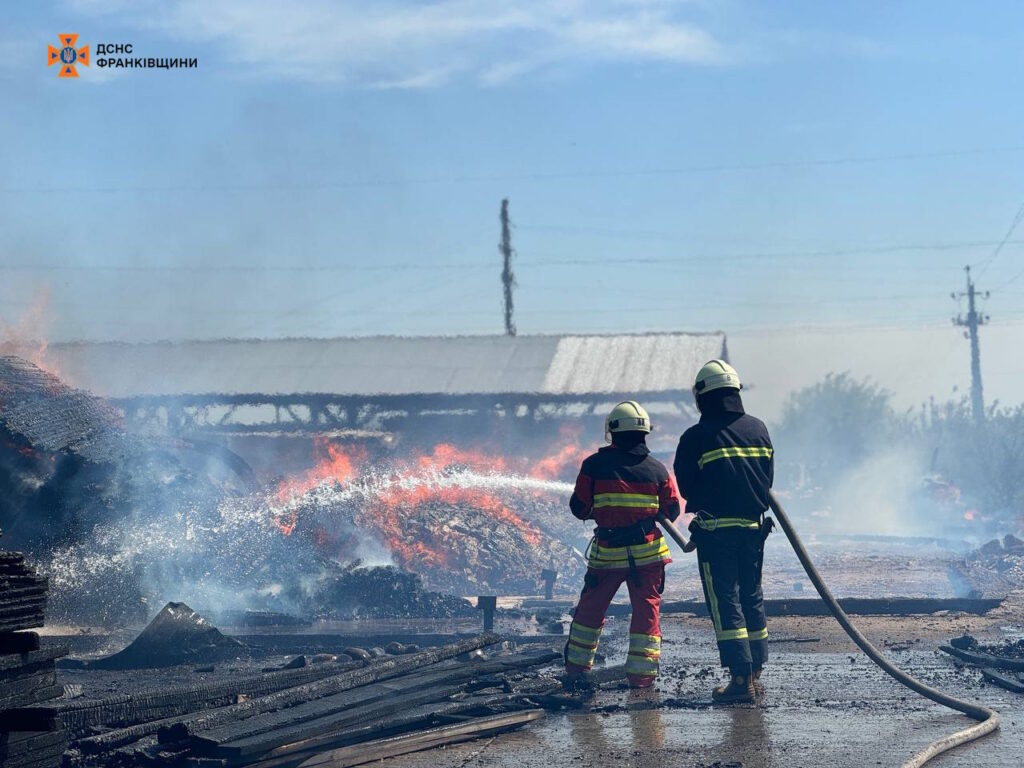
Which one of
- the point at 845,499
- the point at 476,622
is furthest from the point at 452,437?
the point at 845,499

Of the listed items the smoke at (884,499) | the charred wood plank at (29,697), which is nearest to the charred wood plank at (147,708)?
the charred wood plank at (29,697)

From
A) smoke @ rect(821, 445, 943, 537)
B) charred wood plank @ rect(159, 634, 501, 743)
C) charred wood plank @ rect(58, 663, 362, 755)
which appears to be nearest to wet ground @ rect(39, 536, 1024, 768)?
charred wood plank @ rect(159, 634, 501, 743)

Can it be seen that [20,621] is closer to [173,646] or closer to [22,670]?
[22,670]

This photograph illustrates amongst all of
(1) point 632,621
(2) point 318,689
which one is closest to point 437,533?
(1) point 632,621

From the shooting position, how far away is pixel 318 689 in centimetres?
673

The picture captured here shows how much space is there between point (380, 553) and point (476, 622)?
7.58m

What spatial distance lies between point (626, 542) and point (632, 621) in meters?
0.52

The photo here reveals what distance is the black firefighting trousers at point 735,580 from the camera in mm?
7344

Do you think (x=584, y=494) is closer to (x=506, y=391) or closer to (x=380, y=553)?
(x=380, y=553)

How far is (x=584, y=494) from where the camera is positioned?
7.85m

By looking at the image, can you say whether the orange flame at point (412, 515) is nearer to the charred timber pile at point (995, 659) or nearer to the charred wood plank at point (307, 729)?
the charred timber pile at point (995, 659)

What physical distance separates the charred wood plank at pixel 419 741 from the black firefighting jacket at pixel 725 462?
186 cm

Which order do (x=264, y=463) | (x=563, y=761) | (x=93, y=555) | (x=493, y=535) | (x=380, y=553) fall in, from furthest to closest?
(x=264, y=463) < (x=493, y=535) < (x=380, y=553) < (x=93, y=555) < (x=563, y=761)

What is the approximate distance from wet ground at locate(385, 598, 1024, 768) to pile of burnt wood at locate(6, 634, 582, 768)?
25 cm
